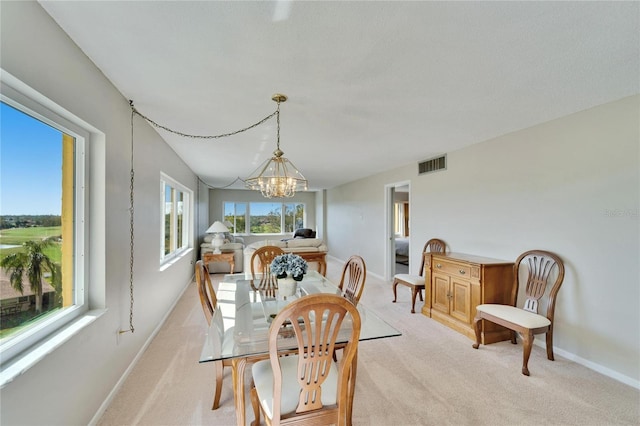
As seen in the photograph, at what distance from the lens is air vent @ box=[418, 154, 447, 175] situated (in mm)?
4281

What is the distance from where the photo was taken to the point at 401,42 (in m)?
1.55

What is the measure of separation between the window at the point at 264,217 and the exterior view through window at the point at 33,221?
26.9 feet

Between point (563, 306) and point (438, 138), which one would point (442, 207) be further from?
point (563, 306)

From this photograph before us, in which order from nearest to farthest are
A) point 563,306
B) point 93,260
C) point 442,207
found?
1. point 93,260
2. point 563,306
3. point 442,207

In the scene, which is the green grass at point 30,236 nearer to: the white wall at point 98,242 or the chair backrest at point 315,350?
the white wall at point 98,242

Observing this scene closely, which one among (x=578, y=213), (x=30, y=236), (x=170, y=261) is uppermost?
(x=578, y=213)

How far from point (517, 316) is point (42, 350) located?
11.5 ft

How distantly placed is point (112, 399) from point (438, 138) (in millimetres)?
4108

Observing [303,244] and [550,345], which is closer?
[550,345]

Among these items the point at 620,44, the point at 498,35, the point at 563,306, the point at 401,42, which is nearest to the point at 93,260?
the point at 401,42

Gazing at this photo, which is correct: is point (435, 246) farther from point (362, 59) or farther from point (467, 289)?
point (362, 59)

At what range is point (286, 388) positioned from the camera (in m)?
1.46

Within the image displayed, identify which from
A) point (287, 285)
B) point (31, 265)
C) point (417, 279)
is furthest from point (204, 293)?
point (417, 279)

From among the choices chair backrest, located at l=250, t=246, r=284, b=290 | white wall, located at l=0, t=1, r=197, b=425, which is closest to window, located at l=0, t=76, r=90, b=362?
white wall, located at l=0, t=1, r=197, b=425
